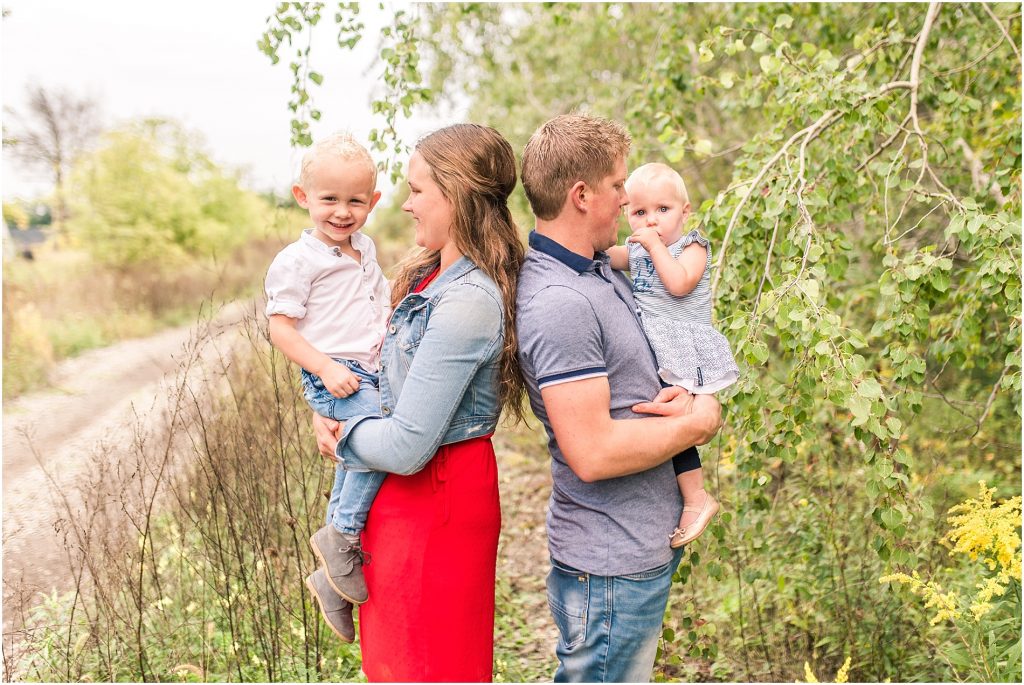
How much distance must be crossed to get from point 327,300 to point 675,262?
33.6 inches

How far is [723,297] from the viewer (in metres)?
2.73

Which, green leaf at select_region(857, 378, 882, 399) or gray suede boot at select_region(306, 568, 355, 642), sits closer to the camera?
gray suede boot at select_region(306, 568, 355, 642)

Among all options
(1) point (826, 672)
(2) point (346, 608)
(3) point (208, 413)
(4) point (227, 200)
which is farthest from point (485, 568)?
(4) point (227, 200)

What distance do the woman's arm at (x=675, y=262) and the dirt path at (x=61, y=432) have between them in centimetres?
172

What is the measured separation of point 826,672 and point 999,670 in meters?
0.80

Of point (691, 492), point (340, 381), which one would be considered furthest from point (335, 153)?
point (691, 492)

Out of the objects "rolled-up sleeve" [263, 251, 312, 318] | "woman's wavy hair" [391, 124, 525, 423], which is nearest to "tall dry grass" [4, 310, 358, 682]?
"rolled-up sleeve" [263, 251, 312, 318]

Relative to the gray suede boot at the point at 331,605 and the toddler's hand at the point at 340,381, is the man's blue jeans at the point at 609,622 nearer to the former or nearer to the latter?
the gray suede boot at the point at 331,605

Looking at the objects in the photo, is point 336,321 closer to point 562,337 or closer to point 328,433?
point 328,433

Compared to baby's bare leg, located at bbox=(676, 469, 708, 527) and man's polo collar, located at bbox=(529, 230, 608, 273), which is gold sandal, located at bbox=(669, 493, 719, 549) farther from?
man's polo collar, located at bbox=(529, 230, 608, 273)

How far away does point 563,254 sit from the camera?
1.83 m

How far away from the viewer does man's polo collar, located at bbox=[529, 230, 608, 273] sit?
183cm

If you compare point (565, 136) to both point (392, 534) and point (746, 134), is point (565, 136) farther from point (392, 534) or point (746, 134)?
point (746, 134)

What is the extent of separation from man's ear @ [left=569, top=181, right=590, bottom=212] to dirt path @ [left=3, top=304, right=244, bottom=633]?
173cm
